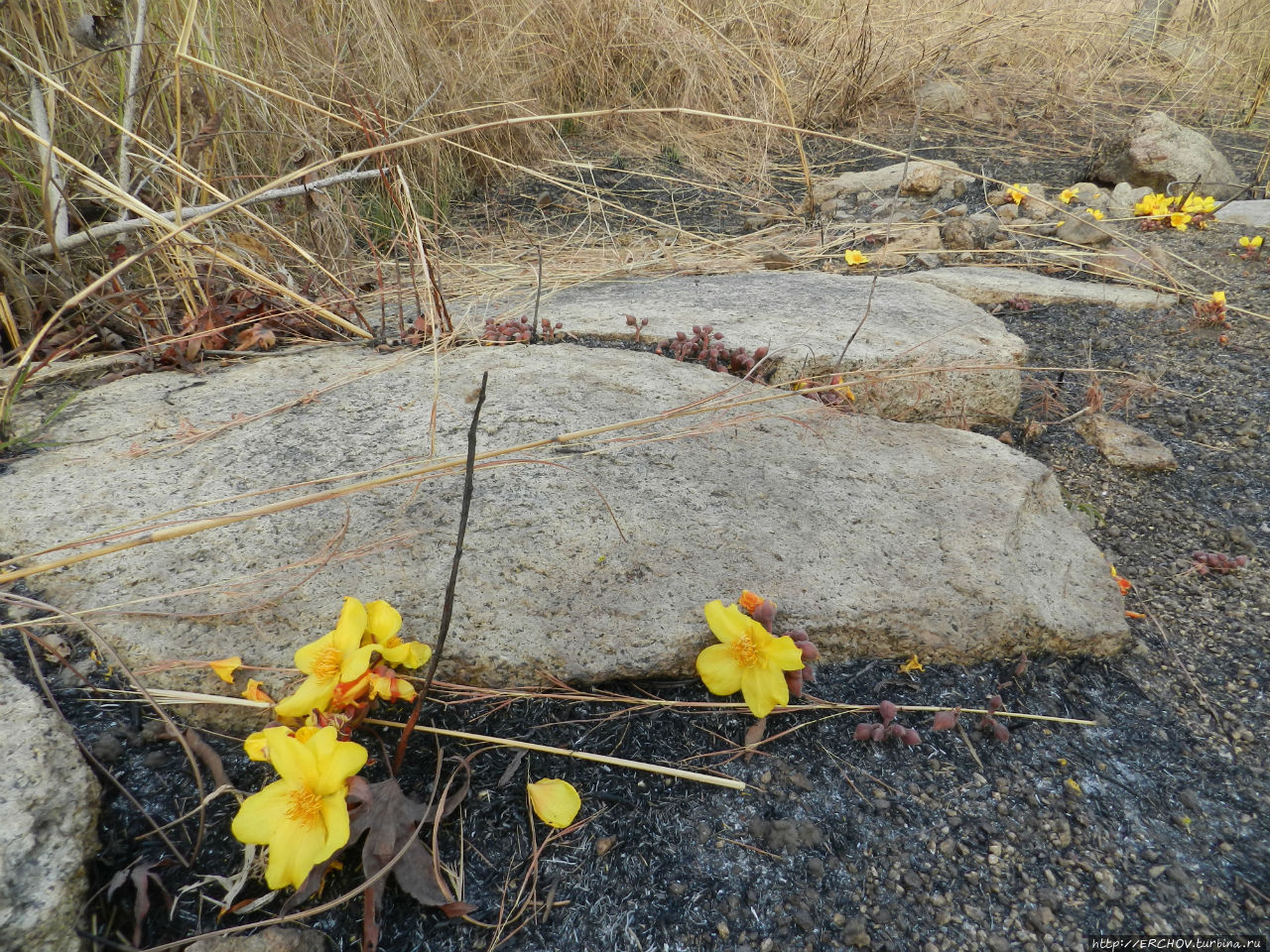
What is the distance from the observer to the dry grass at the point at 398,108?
83.9 inches

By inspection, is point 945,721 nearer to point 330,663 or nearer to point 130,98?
point 330,663

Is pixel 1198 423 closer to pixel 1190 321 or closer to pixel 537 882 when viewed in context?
pixel 1190 321

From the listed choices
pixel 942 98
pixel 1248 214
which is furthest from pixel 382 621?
pixel 942 98

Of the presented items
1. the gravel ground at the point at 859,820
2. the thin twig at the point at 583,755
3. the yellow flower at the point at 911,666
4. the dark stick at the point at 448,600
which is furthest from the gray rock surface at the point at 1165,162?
the dark stick at the point at 448,600

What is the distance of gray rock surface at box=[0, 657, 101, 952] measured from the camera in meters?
0.96

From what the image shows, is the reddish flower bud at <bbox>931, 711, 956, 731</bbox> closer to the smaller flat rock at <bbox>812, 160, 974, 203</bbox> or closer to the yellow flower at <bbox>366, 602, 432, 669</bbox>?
the yellow flower at <bbox>366, 602, 432, 669</bbox>

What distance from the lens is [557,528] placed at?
1.58 meters

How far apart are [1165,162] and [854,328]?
338cm

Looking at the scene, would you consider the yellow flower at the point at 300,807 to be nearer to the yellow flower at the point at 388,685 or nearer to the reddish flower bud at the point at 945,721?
the yellow flower at the point at 388,685

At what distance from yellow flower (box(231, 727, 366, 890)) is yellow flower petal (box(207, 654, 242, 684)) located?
286 millimetres

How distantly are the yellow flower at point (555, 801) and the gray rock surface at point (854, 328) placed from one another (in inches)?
52.3

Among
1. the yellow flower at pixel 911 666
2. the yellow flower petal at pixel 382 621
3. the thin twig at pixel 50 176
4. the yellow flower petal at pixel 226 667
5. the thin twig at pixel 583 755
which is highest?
the thin twig at pixel 50 176

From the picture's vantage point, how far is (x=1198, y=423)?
2.49m

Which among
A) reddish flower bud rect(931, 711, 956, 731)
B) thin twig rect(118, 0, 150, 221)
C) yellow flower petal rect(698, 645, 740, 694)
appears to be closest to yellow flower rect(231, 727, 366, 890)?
yellow flower petal rect(698, 645, 740, 694)
